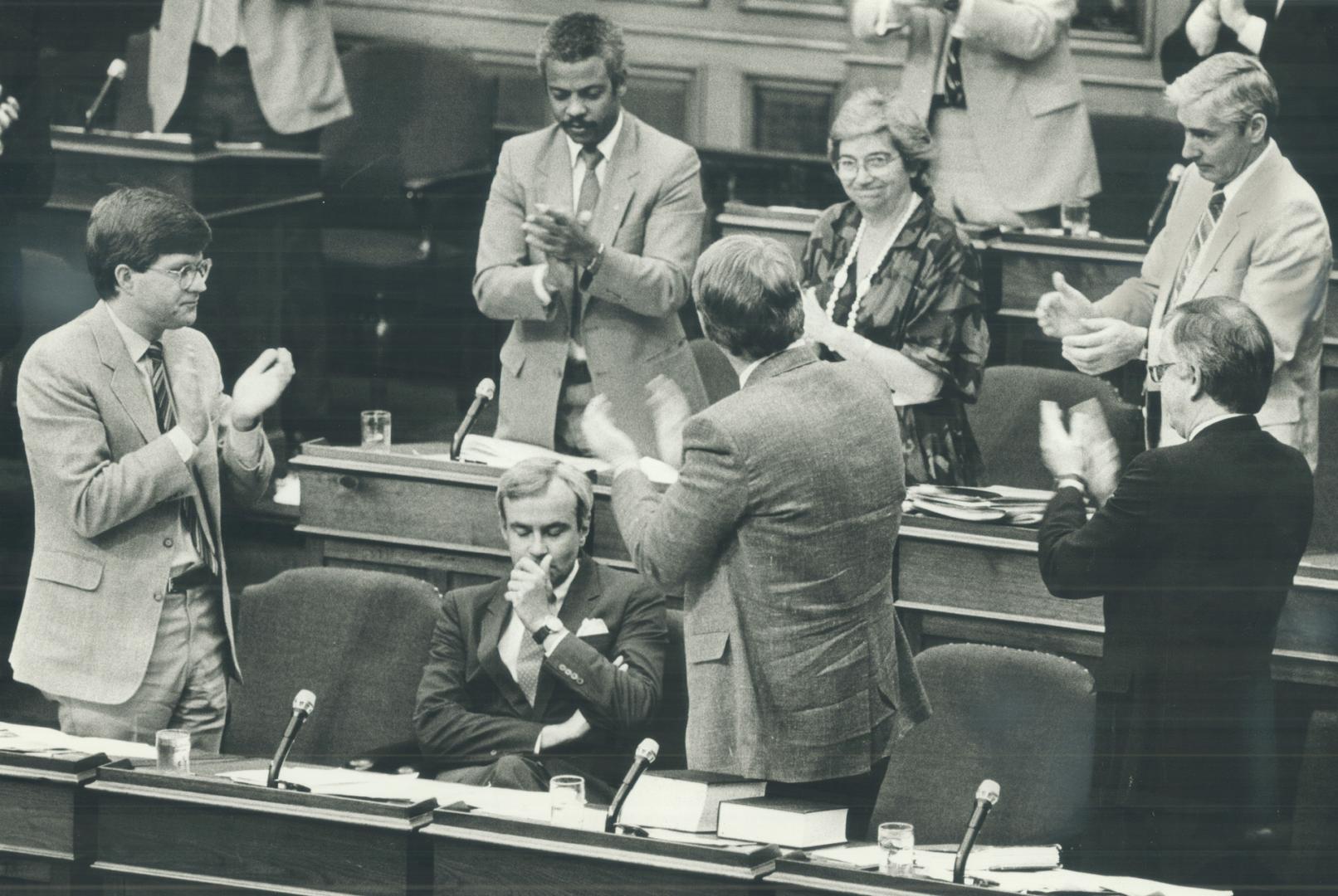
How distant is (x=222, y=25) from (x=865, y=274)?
2.35 meters

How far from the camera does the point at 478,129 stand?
17.7 feet

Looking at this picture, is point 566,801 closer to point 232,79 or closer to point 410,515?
point 410,515

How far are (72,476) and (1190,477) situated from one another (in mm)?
1587

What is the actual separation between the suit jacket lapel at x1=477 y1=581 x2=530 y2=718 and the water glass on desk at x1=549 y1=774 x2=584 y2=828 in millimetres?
552

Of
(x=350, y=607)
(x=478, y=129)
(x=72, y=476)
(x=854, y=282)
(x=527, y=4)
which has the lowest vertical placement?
(x=350, y=607)

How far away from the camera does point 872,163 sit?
11.4 feet

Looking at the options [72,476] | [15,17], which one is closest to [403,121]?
[15,17]

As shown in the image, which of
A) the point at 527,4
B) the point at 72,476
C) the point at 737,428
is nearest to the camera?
the point at 737,428

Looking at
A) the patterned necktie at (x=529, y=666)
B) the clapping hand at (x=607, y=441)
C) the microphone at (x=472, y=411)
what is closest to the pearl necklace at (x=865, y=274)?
the microphone at (x=472, y=411)

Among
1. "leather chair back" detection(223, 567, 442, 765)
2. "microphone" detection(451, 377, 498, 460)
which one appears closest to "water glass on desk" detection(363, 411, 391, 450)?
"microphone" detection(451, 377, 498, 460)

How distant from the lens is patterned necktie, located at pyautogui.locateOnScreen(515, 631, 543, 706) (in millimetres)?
3027

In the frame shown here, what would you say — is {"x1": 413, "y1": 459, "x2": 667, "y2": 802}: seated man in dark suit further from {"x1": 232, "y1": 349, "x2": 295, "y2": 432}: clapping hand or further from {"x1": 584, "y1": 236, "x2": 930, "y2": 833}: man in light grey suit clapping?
{"x1": 584, "y1": 236, "x2": 930, "y2": 833}: man in light grey suit clapping

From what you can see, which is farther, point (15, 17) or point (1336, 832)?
point (15, 17)

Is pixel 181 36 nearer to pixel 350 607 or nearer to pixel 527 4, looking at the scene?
pixel 527 4
